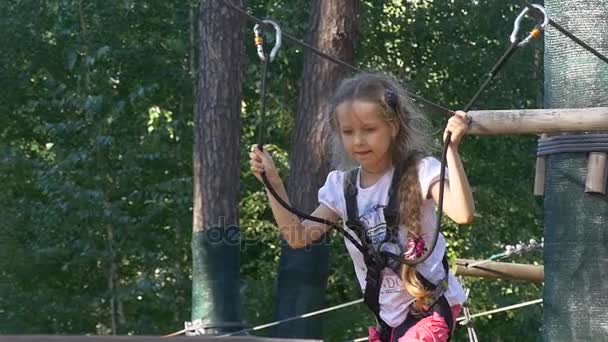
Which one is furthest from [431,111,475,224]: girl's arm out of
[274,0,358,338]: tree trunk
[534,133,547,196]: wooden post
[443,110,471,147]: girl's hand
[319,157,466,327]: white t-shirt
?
[274,0,358,338]: tree trunk

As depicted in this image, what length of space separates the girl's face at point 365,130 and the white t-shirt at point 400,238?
95 mm

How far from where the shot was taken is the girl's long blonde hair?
350 centimetres

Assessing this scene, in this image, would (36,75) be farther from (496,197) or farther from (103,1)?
(496,197)

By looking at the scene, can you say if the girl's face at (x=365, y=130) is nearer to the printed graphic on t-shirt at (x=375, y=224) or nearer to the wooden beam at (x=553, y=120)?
the printed graphic on t-shirt at (x=375, y=224)

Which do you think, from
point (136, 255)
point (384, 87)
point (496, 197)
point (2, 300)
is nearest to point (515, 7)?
point (496, 197)

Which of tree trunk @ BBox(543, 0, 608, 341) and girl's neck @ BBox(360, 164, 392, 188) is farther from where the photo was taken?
tree trunk @ BBox(543, 0, 608, 341)

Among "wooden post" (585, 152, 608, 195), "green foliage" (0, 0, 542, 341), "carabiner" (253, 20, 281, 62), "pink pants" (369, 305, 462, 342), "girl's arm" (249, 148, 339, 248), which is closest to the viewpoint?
"pink pants" (369, 305, 462, 342)

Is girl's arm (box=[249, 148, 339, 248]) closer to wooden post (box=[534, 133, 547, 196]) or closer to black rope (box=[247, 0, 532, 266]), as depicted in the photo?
black rope (box=[247, 0, 532, 266])

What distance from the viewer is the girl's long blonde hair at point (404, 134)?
3498mm

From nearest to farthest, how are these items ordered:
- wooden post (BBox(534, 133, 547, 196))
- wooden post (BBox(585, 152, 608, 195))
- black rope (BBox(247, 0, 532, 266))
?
black rope (BBox(247, 0, 532, 266)) < wooden post (BBox(585, 152, 608, 195)) < wooden post (BBox(534, 133, 547, 196))

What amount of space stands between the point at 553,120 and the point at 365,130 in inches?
33.1

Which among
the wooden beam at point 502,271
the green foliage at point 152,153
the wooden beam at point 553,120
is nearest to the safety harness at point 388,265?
the wooden beam at point 553,120

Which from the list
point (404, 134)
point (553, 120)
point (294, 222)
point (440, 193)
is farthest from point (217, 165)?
point (440, 193)

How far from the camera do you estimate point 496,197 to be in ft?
42.4
